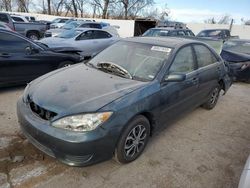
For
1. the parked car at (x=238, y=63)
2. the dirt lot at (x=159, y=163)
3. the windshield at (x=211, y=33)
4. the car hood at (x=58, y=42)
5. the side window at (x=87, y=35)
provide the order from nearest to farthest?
the dirt lot at (x=159, y=163), the parked car at (x=238, y=63), the car hood at (x=58, y=42), the side window at (x=87, y=35), the windshield at (x=211, y=33)

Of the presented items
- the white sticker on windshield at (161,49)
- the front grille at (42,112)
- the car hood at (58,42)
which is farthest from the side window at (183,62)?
the car hood at (58,42)

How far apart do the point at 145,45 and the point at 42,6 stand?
4786 cm

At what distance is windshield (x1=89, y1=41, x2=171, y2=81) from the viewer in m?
3.55

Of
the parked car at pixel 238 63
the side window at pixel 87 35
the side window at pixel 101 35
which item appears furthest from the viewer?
the side window at pixel 101 35

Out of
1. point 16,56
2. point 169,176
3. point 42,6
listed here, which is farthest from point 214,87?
point 42,6

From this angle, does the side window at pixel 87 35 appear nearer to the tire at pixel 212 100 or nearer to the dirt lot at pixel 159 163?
the dirt lot at pixel 159 163

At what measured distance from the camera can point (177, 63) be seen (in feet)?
12.5

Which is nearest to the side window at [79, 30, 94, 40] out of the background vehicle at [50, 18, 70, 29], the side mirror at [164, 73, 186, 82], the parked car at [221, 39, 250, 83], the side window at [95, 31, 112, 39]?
the side window at [95, 31, 112, 39]

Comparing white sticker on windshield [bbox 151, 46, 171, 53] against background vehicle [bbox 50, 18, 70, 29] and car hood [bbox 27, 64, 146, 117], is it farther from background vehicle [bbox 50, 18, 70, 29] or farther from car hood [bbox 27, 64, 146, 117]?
background vehicle [bbox 50, 18, 70, 29]

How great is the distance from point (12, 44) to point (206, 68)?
410cm

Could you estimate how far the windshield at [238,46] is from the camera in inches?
369

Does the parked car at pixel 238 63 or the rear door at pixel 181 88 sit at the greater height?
the rear door at pixel 181 88

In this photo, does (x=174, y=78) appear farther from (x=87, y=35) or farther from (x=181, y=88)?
(x=87, y=35)

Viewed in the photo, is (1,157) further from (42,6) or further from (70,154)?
(42,6)
